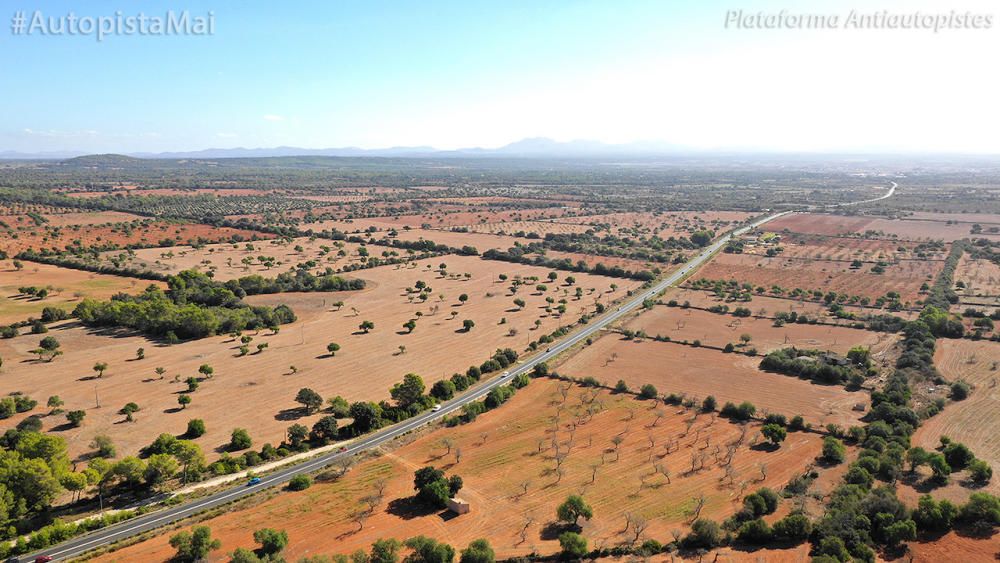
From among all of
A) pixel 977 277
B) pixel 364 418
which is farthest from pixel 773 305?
pixel 364 418

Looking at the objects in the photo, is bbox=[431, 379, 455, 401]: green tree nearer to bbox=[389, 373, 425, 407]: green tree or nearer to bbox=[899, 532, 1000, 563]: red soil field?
bbox=[389, 373, 425, 407]: green tree

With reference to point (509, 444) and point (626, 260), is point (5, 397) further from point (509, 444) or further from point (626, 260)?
point (626, 260)

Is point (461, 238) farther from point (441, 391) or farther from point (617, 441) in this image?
point (617, 441)

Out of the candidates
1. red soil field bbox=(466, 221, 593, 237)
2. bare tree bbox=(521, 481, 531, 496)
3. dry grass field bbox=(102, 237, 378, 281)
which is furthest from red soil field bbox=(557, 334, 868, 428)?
red soil field bbox=(466, 221, 593, 237)

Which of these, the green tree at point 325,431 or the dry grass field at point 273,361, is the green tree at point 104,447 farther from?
the green tree at point 325,431

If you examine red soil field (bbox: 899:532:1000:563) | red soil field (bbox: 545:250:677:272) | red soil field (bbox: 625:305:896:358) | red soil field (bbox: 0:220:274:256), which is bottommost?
red soil field (bbox: 899:532:1000:563)

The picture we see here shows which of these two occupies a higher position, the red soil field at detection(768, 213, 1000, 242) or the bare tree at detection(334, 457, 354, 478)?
the red soil field at detection(768, 213, 1000, 242)

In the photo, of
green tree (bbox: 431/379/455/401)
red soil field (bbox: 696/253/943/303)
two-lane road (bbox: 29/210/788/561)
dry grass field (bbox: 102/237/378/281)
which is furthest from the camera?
dry grass field (bbox: 102/237/378/281)
